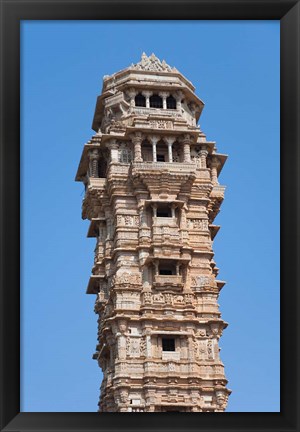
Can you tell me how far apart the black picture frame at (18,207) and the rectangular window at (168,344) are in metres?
23.6

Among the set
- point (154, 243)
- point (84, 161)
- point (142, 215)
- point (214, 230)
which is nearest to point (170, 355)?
point (154, 243)

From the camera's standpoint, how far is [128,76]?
34.5 m

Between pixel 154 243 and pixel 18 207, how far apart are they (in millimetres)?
24508

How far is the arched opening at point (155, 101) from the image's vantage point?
34312 millimetres

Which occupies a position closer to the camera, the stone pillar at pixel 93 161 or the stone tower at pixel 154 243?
the stone tower at pixel 154 243

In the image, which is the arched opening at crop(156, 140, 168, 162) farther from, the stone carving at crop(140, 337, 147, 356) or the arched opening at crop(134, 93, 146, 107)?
the stone carving at crop(140, 337, 147, 356)

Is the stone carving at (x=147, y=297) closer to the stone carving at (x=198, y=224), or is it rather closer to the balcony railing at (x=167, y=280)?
the balcony railing at (x=167, y=280)

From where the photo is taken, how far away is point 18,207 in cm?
576

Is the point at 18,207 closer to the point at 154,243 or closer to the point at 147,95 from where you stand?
the point at 154,243

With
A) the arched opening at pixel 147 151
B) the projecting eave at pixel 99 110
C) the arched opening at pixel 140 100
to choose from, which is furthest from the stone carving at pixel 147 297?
the projecting eave at pixel 99 110

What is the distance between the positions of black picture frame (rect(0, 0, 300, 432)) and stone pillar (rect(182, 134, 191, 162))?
25.8 m

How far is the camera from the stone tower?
28.4 meters

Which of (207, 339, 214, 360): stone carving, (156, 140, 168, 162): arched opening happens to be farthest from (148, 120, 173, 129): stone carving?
(207, 339, 214, 360): stone carving

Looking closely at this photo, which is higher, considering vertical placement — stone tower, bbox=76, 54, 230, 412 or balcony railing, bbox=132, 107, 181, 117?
balcony railing, bbox=132, 107, 181, 117
